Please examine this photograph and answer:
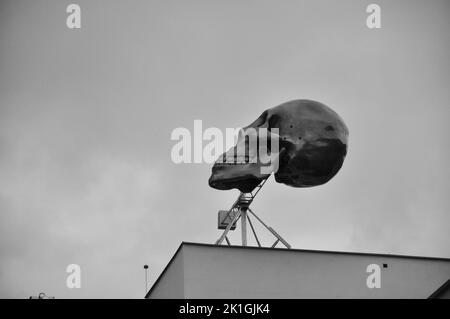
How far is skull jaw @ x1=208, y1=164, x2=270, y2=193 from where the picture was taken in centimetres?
3566

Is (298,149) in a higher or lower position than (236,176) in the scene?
higher

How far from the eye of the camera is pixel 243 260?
110 feet

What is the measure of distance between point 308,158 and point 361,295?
19.0 ft

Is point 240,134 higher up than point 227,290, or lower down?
higher up

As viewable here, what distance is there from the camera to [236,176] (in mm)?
35656

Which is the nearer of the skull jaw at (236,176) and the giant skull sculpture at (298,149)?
the giant skull sculpture at (298,149)

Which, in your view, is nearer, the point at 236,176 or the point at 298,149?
the point at 298,149

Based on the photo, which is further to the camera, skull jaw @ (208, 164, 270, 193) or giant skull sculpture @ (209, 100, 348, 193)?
skull jaw @ (208, 164, 270, 193)

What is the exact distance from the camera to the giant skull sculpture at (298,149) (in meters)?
34.4

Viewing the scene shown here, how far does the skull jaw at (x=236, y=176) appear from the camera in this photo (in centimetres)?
3566

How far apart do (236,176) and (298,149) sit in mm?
2931

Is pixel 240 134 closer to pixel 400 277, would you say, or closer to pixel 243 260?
pixel 243 260
